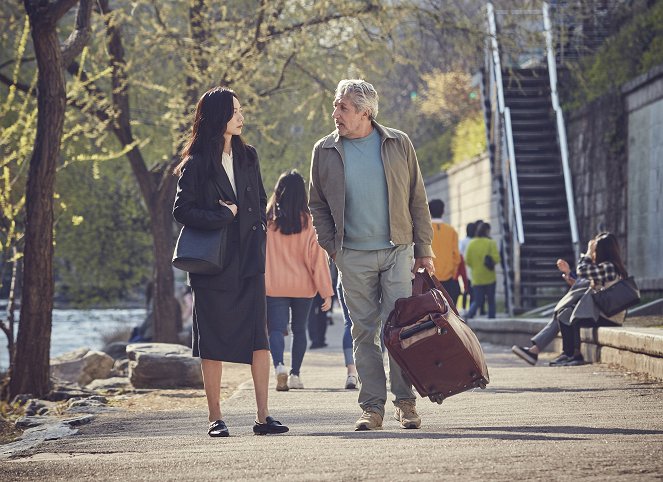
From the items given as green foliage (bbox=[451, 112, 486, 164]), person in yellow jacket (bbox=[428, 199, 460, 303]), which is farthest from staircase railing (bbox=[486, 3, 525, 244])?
person in yellow jacket (bbox=[428, 199, 460, 303])

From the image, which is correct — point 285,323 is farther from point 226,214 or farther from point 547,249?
point 547,249

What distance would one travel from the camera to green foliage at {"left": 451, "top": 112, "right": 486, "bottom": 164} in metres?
28.5

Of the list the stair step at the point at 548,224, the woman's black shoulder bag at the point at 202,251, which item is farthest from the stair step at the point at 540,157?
the woman's black shoulder bag at the point at 202,251

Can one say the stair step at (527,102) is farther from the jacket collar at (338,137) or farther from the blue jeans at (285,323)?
the jacket collar at (338,137)

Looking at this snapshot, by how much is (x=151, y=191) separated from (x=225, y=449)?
13390 mm

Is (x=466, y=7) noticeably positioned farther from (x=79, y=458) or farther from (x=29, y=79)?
(x=79, y=458)

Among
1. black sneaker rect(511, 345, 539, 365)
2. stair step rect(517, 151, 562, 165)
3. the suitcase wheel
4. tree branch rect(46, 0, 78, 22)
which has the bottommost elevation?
the suitcase wheel

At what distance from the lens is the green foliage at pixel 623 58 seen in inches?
782

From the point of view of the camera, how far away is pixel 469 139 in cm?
3011

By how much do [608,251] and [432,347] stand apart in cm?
564

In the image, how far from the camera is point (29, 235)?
1192cm

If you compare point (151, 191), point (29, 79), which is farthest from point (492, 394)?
point (29, 79)

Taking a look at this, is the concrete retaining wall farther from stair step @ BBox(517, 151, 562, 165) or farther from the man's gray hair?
stair step @ BBox(517, 151, 562, 165)

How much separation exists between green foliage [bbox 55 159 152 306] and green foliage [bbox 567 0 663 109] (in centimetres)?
961
